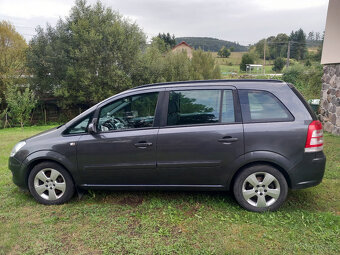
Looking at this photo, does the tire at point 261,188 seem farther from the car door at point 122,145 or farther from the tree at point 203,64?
the tree at point 203,64

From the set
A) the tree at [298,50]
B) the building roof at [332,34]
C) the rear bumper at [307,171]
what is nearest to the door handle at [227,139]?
the rear bumper at [307,171]

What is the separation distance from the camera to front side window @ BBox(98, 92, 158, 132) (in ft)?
11.7

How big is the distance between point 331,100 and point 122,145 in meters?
7.81

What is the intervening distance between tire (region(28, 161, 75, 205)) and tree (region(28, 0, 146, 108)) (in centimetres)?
1484

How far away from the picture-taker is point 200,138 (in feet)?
10.7

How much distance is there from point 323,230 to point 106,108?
3.03 m

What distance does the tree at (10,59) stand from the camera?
19.2 meters

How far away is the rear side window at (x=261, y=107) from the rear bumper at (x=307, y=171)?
556 mm

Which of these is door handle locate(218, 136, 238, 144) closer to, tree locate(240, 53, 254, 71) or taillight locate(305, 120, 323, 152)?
taillight locate(305, 120, 323, 152)

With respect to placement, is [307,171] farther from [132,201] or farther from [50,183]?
[50,183]

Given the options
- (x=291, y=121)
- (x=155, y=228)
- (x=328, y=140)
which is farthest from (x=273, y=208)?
(x=328, y=140)

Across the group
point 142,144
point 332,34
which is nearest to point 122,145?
point 142,144

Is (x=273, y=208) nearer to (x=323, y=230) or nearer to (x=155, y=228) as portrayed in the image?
(x=323, y=230)

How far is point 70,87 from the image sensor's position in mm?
18547
